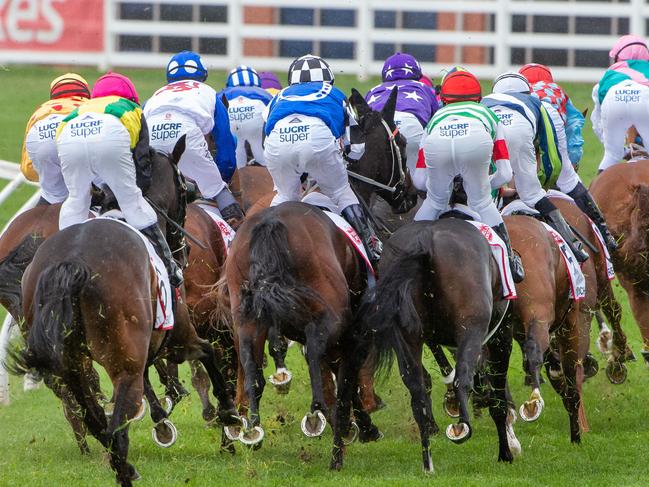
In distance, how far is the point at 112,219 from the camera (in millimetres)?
6633

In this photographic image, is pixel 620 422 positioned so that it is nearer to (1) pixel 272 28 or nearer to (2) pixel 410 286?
(2) pixel 410 286

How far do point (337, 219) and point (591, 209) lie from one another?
254 centimetres

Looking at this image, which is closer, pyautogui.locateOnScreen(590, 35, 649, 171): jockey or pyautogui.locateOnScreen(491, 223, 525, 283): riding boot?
pyautogui.locateOnScreen(491, 223, 525, 283): riding boot

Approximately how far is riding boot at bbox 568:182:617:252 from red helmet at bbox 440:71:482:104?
1.52m

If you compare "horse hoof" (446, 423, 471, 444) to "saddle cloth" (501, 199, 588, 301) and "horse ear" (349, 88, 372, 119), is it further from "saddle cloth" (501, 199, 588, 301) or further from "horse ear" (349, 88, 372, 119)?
"horse ear" (349, 88, 372, 119)

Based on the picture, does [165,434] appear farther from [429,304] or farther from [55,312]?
[429,304]

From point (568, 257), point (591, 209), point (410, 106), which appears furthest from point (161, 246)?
point (591, 209)

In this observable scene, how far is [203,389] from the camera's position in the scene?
8930 mm

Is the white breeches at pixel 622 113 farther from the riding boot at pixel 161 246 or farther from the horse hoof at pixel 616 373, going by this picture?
the riding boot at pixel 161 246

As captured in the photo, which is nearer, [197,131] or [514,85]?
[197,131]

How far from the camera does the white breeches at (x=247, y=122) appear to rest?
11.1 metres

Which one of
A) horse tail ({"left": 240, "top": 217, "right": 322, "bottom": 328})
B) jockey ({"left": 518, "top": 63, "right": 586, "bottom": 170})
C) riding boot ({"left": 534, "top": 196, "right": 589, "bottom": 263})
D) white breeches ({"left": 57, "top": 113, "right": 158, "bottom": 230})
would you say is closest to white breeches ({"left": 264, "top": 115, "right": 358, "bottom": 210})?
horse tail ({"left": 240, "top": 217, "right": 322, "bottom": 328})

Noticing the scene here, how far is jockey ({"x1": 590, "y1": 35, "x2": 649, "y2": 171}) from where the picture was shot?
10.4 metres

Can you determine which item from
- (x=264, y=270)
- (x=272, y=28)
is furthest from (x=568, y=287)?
(x=272, y=28)
